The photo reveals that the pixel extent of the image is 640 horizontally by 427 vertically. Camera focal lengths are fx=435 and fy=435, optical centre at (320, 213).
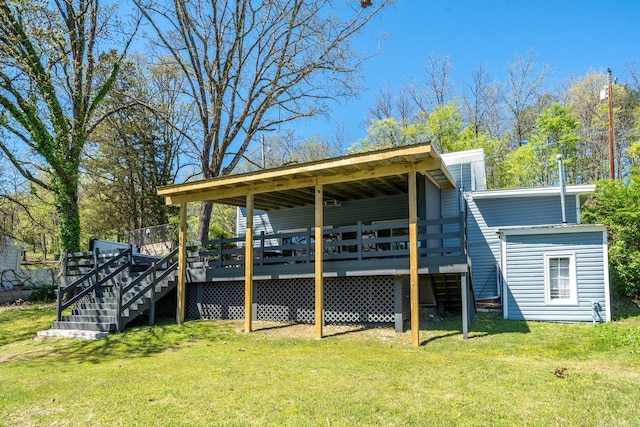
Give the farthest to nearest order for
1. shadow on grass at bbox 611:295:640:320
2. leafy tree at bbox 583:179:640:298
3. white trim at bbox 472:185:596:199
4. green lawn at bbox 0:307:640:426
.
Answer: leafy tree at bbox 583:179:640:298
white trim at bbox 472:185:596:199
shadow on grass at bbox 611:295:640:320
green lawn at bbox 0:307:640:426

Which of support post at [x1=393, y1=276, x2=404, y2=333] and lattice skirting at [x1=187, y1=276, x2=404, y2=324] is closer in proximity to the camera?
support post at [x1=393, y1=276, x2=404, y2=333]

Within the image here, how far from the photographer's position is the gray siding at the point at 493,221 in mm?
13258

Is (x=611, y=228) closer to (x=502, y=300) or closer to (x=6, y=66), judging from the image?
(x=502, y=300)

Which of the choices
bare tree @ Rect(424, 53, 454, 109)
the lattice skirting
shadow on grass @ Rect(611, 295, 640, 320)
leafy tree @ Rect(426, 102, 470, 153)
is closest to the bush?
the lattice skirting

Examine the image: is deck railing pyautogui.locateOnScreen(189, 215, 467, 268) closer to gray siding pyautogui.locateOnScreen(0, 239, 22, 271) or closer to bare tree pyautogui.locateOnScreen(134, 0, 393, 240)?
bare tree pyautogui.locateOnScreen(134, 0, 393, 240)

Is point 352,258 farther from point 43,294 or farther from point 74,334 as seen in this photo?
point 43,294

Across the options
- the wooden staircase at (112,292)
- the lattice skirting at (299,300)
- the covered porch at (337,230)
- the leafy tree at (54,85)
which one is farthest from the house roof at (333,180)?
the leafy tree at (54,85)

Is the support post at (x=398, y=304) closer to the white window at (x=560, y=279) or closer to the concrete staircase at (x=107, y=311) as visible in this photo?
the white window at (x=560, y=279)

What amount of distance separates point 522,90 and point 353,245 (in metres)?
22.7

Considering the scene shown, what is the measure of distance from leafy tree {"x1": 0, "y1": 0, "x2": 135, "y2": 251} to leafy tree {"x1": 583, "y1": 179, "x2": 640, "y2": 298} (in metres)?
18.7

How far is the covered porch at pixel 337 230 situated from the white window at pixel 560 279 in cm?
271

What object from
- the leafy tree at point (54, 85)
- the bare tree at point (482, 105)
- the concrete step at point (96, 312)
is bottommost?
the concrete step at point (96, 312)

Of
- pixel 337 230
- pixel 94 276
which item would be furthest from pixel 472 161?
pixel 94 276

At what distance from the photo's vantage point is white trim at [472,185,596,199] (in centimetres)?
1246
